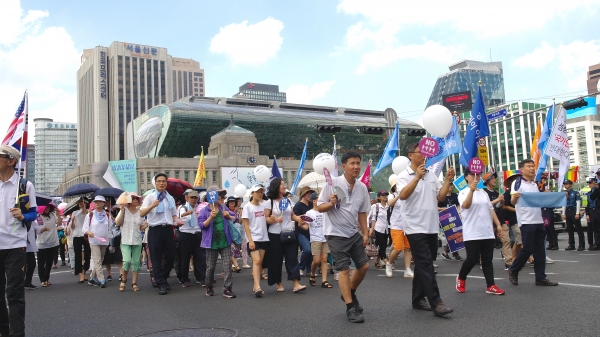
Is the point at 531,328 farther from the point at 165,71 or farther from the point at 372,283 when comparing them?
the point at 165,71

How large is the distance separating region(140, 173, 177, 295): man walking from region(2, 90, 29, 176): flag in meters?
2.84

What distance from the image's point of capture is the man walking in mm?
8750

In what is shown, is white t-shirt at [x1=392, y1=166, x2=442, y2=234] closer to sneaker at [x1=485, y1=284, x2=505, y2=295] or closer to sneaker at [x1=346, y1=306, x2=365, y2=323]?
sneaker at [x1=346, y1=306, x2=365, y2=323]

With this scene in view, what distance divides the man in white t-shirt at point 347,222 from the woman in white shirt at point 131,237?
4655 mm

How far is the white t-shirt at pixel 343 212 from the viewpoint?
5855 millimetres

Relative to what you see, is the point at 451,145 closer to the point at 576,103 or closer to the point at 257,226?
the point at 257,226

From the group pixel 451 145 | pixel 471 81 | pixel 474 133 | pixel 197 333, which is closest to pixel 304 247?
pixel 451 145

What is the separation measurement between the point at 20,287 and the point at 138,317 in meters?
1.75

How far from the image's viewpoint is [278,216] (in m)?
8.42

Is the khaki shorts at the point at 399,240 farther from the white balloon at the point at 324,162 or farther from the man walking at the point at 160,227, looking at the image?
the man walking at the point at 160,227

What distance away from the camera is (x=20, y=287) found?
5.07 m

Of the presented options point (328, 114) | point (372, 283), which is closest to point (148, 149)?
point (328, 114)

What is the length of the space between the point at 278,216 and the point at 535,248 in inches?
145

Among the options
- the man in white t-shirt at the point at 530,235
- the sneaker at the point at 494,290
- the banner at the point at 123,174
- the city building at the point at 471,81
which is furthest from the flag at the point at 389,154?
the city building at the point at 471,81
